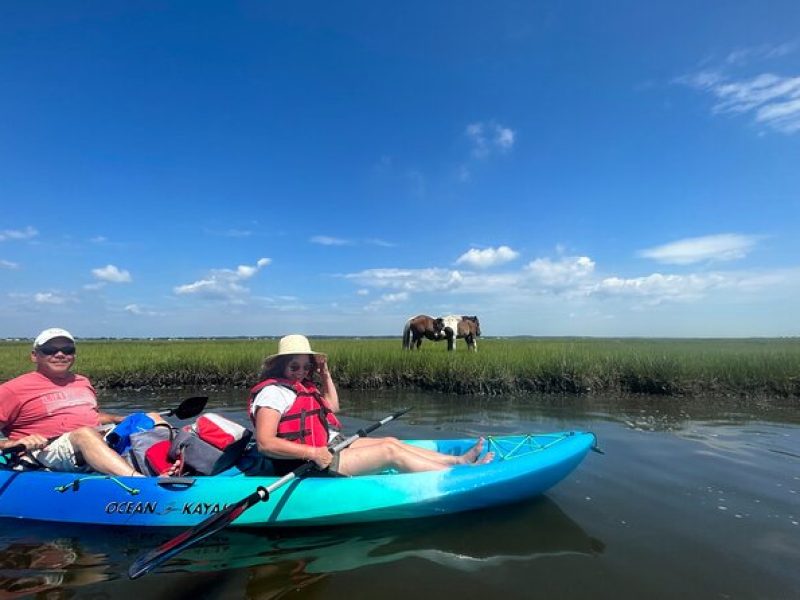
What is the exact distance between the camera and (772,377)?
39.6 feet

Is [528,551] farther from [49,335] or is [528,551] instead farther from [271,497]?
[49,335]

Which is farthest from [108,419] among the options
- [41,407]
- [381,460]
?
[381,460]

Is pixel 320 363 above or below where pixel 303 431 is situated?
above

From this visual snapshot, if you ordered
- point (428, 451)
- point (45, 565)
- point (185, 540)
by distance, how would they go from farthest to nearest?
1. point (428, 451)
2. point (45, 565)
3. point (185, 540)

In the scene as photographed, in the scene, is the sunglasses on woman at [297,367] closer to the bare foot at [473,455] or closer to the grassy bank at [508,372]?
the bare foot at [473,455]

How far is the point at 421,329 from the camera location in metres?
22.4

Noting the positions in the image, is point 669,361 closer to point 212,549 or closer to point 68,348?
point 212,549

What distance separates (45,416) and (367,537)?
12.3ft

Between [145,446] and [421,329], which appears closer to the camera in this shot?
Answer: [145,446]

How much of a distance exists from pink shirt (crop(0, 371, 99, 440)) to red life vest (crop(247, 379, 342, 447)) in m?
2.26

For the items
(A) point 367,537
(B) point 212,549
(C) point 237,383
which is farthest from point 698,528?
(C) point 237,383

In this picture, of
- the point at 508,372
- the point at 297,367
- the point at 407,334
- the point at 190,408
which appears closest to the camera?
the point at 297,367

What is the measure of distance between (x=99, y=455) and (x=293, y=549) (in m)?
2.27

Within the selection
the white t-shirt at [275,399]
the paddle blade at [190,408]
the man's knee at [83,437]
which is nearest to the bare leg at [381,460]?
the white t-shirt at [275,399]
